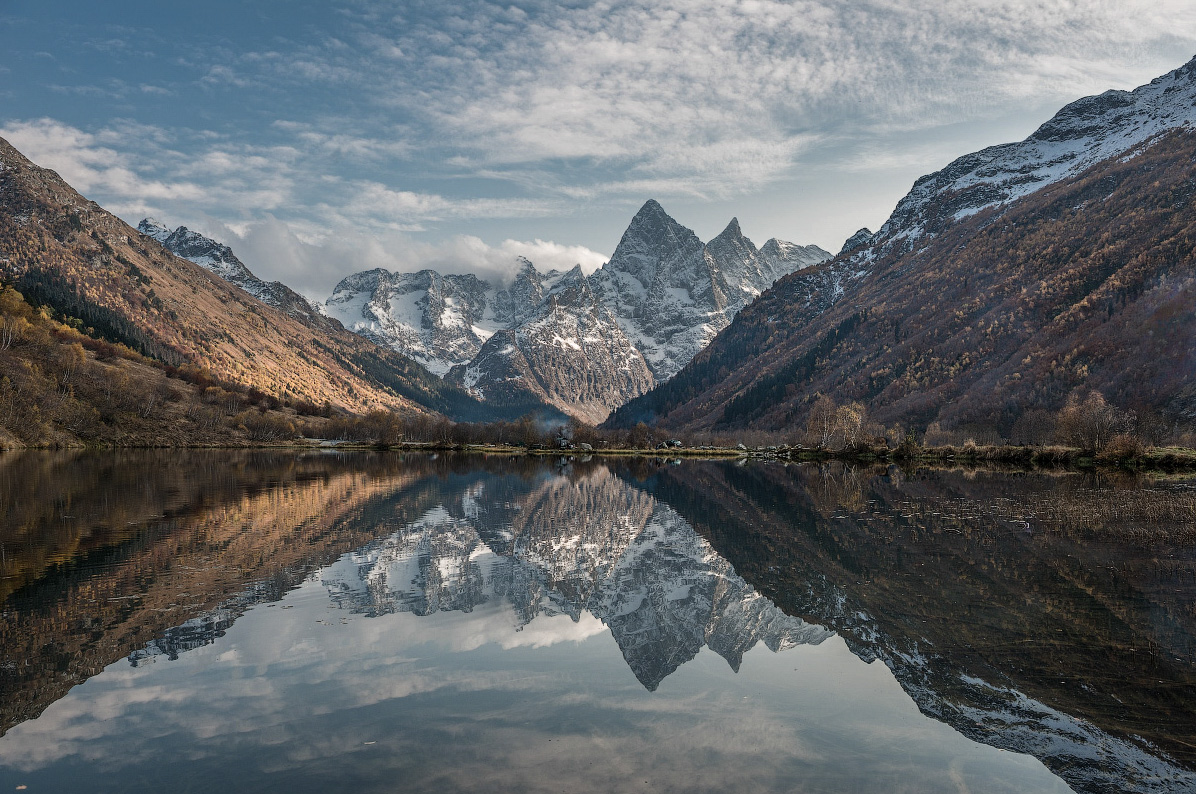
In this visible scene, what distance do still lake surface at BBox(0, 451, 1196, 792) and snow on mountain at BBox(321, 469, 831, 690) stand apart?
0.57 ft

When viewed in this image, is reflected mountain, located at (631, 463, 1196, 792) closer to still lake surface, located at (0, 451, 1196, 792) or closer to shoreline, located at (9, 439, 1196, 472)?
still lake surface, located at (0, 451, 1196, 792)

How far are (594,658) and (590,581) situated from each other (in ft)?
28.1

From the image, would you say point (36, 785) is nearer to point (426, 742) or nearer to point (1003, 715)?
point (426, 742)

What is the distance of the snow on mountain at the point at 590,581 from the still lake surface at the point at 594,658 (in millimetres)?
174

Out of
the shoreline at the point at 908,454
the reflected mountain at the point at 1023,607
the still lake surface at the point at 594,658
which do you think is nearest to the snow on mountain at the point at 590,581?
the still lake surface at the point at 594,658

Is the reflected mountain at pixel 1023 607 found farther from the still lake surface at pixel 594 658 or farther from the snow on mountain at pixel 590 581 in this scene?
the snow on mountain at pixel 590 581

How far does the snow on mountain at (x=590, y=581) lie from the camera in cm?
1931

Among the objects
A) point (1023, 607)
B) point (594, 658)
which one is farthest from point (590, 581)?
point (1023, 607)

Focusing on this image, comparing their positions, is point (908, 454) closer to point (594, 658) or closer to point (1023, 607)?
point (1023, 607)

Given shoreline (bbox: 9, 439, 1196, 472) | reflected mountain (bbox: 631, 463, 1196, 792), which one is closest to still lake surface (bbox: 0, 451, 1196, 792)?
reflected mountain (bbox: 631, 463, 1196, 792)

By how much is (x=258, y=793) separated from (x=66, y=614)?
13277 millimetres

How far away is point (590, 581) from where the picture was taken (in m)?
26.3

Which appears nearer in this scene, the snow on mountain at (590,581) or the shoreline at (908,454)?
the snow on mountain at (590,581)

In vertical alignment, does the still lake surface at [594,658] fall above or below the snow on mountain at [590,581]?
above
